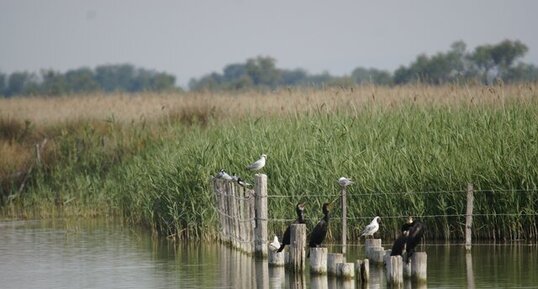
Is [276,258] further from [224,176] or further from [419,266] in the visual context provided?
[419,266]

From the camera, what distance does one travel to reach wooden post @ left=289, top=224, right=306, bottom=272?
58.4ft

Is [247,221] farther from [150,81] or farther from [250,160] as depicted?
[150,81]

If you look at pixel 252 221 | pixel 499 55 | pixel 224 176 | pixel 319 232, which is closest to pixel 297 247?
pixel 319 232

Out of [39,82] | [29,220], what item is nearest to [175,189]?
[29,220]

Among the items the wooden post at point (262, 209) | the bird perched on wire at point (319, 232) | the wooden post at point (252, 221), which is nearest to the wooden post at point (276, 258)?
the wooden post at point (262, 209)

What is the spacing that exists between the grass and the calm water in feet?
2.32

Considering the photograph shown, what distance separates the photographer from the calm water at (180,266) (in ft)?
59.0

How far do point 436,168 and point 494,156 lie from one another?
942 mm

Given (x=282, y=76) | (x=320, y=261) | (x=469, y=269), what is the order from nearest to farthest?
1. (x=320, y=261)
2. (x=469, y=269)
3. (x=282, y=76)

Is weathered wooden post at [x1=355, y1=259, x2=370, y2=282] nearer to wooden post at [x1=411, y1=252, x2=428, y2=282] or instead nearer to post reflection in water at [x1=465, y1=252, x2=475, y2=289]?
wooden post at [x1=411, y1=252, x2=428, y2=282]

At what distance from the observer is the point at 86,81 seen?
105250mm

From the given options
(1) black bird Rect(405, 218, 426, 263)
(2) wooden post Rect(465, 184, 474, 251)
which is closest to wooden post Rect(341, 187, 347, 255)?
(2) wooden post Rect(465, 184, 474, 251)

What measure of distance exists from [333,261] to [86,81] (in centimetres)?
8943

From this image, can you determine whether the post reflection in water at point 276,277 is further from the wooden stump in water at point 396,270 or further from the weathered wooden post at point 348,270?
the wooden stump in water at point 396,270
